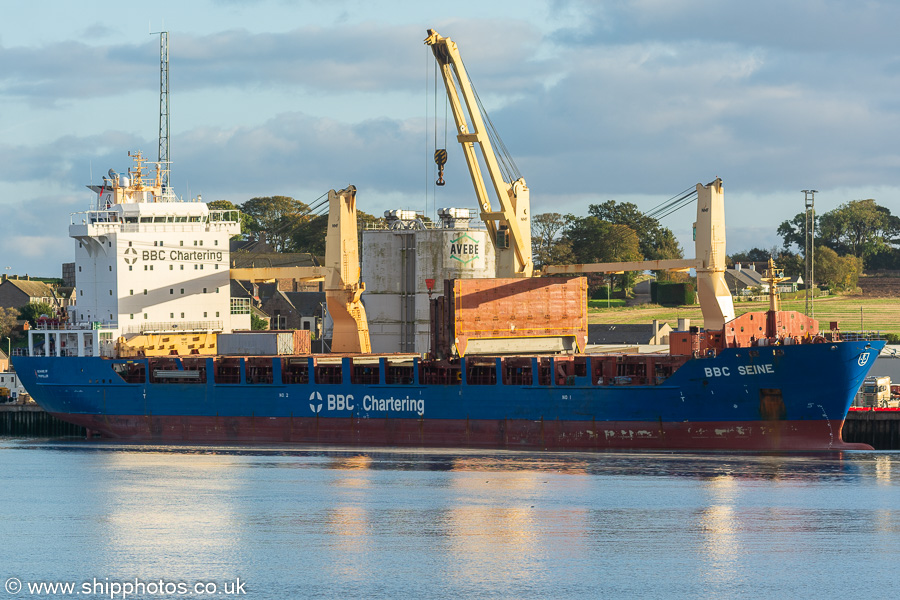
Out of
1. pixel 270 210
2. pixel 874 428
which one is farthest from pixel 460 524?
pixel 270 210

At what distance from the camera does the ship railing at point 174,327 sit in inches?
2194

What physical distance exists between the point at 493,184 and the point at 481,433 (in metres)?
11.6

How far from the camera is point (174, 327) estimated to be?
5681 centimetres

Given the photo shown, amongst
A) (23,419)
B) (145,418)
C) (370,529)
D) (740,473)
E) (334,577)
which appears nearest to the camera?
(334,577)

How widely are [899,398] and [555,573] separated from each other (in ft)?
104

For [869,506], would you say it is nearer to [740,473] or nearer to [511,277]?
[740,473]

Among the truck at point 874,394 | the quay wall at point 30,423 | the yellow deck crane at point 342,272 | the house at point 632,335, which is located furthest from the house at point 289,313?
the truck at point 874,394

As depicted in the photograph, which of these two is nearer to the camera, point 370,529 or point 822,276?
point 370,529

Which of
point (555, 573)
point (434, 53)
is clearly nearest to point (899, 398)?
point (434, 53)

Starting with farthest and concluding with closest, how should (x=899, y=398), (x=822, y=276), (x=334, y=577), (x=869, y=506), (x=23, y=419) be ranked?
(x=822, y=276) < (x=23, y=419) < (x=899, y=398) < (x=869, y=506) < (x=334, y=577)

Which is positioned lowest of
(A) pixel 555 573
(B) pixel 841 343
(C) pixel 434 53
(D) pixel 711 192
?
(A) pixel 555 573

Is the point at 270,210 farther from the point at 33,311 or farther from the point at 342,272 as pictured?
the point at 342,272

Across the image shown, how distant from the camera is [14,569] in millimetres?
30875

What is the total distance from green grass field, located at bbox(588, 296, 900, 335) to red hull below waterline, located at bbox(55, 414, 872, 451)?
1729 inches
